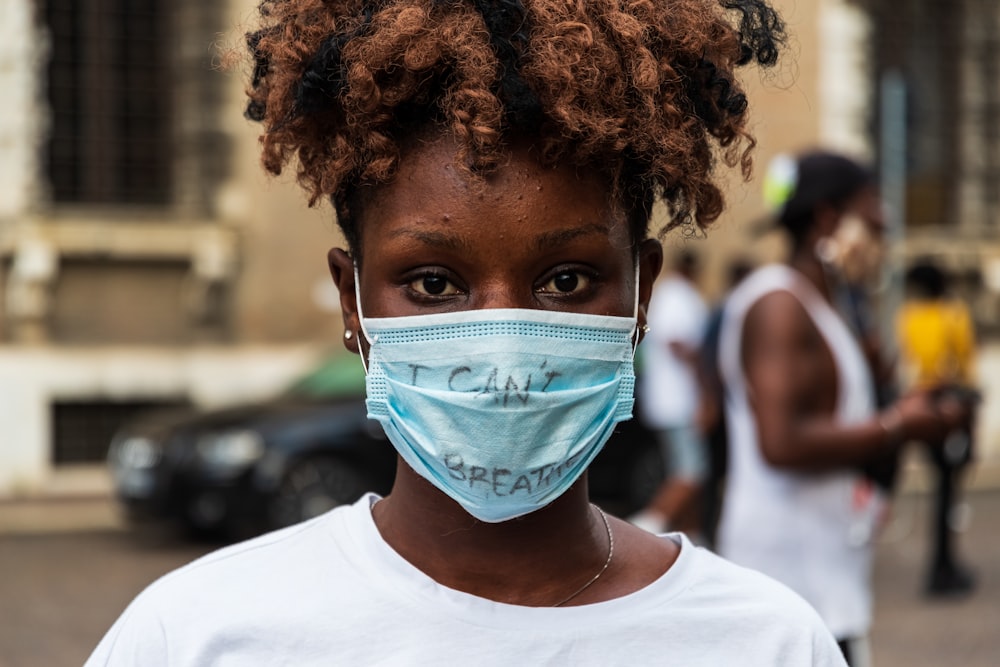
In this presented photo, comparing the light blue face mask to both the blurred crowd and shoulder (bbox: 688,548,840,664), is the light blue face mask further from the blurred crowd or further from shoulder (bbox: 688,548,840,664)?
the blurred crowd

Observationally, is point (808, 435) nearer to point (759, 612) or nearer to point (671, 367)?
point (759, 612)

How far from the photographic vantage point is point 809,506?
368 centimetres

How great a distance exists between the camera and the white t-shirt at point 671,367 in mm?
10010

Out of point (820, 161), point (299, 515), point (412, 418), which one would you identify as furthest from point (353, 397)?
point (412, 418)

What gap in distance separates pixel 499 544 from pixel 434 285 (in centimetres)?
36

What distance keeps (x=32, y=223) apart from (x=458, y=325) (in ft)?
41.1

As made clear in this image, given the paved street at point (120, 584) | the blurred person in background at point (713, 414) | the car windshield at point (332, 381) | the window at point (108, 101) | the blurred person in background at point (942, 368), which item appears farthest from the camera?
the window at point (108, 101)

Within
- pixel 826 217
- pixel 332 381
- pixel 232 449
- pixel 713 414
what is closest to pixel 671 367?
pixel 332 381

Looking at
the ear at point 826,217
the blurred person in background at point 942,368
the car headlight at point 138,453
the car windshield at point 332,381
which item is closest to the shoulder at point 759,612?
the ear at point 826,217

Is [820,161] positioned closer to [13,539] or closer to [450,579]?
[450,579]

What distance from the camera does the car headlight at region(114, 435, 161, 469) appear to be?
1016cm

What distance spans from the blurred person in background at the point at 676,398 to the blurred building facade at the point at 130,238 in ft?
11.7

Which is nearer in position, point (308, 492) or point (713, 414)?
point (713, 414)

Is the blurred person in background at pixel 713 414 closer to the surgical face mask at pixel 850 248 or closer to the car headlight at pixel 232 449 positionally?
the surgical face mask at pixel 850 248
